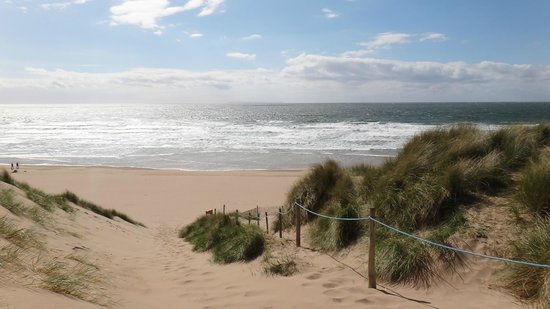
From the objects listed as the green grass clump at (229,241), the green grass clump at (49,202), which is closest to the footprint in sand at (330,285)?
the green grass clump at (229,241)

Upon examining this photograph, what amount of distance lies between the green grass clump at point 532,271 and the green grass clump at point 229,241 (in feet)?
12.8

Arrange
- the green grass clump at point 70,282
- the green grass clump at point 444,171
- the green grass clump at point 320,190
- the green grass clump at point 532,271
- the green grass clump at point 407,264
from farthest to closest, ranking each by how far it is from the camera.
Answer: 1. the green grass clump at point 320,190
2. the green grass clump at point 444,171
3. the green grass clump at point 407,264
4. the green grass clump at point 532,271
5. the green grass clump at point 70,282

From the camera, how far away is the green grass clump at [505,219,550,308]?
4453mm

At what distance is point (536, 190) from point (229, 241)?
17.6ft

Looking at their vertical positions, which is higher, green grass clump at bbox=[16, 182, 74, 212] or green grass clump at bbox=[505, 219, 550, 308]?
green grass clump at bbox=[505, 219, 550, 308]

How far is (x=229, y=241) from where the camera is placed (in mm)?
8164

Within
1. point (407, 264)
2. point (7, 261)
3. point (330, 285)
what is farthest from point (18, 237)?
point (407, 264)

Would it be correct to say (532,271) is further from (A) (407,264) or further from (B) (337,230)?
(B) (337,230)

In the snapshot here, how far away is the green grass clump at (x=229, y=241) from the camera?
7.27 meters

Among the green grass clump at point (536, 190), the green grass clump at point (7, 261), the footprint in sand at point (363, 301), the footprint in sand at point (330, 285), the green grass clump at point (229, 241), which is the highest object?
the green grass clump at point (536, 190)

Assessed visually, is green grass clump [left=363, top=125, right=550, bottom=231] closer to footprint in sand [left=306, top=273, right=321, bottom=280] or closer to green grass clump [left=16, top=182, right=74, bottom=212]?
footprint in sand [left=306, top=273, right=321, bottom=280]

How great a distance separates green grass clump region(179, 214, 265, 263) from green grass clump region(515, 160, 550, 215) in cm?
424

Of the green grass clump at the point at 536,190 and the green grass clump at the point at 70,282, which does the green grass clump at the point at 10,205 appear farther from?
the green grass clump at the point at 536,190

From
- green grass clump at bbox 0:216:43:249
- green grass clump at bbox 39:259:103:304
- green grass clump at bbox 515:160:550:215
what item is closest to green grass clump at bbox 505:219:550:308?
green grass clump at bbox 515:160:550:215
